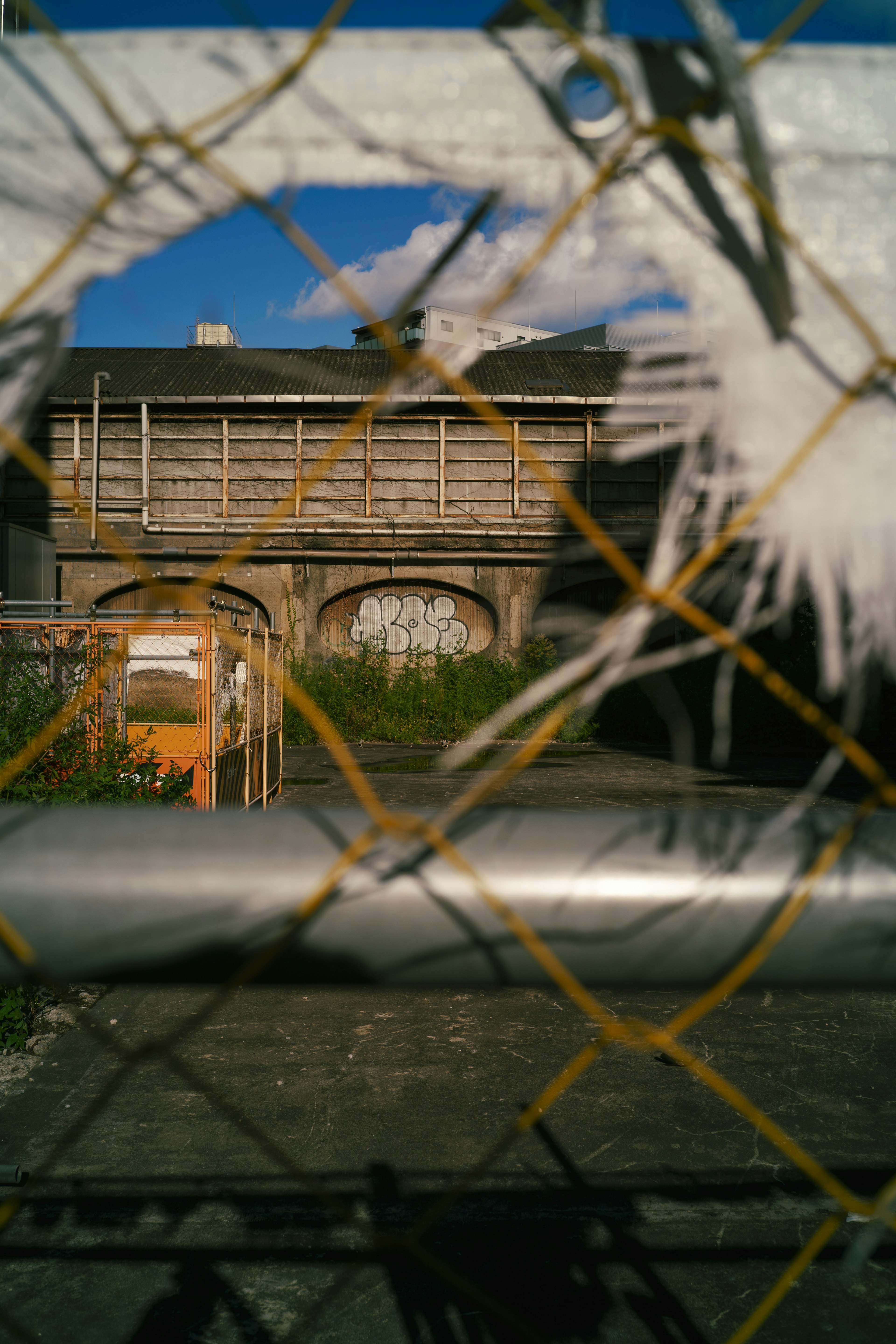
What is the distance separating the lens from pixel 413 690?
60.6 ft

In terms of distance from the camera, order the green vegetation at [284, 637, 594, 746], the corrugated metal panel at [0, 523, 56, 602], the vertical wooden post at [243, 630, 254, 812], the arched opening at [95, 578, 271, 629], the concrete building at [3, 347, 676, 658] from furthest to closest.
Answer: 1. the concrete building at [3, 347, 676, 658]
2. the green vegetation at [284, 637, 594, 746]
3. the corrugated metal panel at [0, 523, 56, 602]
4. the vertical wooden post at [243, 630, 254, 812]
5. the arched opening at [95, 578, 271, 629]

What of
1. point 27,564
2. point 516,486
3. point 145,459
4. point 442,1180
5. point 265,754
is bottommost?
point 442,1180

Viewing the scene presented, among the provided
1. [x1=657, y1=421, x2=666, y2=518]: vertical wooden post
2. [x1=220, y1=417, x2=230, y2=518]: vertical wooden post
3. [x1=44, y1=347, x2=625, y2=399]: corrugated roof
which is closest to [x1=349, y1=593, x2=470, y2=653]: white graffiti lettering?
[x1=220, y1=417, x2=230, y2=518]: vertical wooden post

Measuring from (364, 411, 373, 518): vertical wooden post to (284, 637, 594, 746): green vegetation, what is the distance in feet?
9.75

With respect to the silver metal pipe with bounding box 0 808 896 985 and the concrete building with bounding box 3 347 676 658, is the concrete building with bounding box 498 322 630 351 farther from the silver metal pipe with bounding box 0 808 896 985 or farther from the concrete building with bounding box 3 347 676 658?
the concrete building with bounding box 3 347 676 658

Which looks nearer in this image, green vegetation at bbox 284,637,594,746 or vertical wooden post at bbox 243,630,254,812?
vertical wooden post at bbox 243,630,254,812

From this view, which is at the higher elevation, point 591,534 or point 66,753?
point 591,534

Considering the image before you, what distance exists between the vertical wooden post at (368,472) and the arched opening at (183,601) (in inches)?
120

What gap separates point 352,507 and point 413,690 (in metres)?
4.17

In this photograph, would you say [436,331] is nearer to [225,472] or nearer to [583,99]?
[583,99]

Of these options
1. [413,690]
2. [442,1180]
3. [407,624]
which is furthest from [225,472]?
[442,1180]

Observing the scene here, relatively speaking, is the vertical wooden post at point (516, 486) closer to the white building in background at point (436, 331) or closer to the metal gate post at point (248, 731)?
the metal gate post at point (248, 731)

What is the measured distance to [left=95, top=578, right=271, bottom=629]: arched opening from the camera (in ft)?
1.62

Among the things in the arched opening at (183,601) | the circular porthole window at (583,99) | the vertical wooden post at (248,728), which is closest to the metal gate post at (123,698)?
the arched opening at (183,601)
